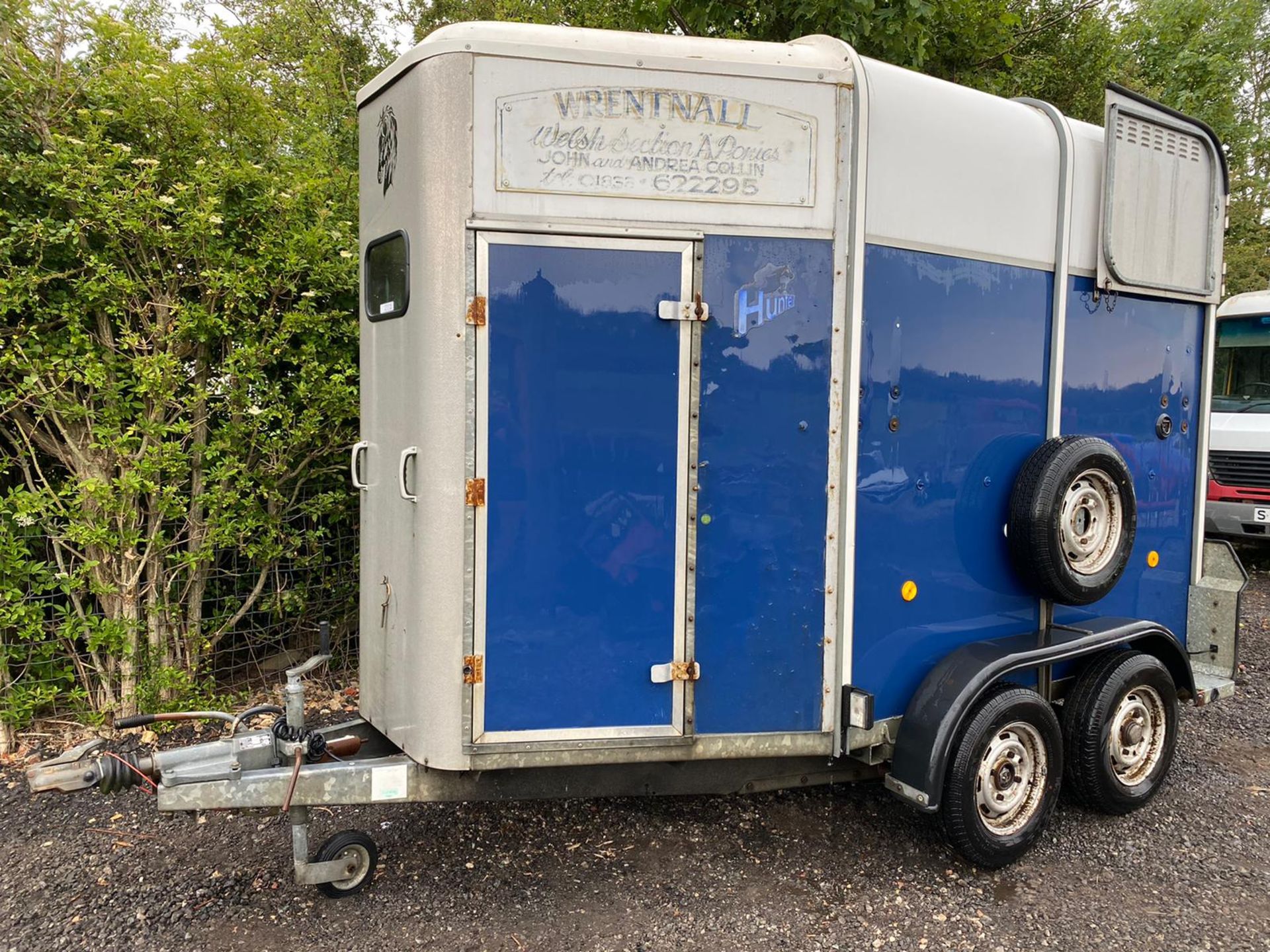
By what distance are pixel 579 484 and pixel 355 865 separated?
1.64m

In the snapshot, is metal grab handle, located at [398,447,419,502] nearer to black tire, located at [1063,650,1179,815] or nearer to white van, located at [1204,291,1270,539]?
black tire, located at [1063,650,1179,815]

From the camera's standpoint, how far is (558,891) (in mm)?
3449

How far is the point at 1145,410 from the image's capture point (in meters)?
4.32

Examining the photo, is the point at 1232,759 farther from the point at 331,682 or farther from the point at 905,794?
the point at 331,682

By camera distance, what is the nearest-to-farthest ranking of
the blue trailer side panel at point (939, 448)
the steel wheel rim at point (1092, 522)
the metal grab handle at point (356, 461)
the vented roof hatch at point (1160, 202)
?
the blue trailer side panel at point (939, 448)
the metal grab handle at point (356, 461)
the steel wheel rim at point (1092, 522)
the vented roof hatch at point (1160, 202)

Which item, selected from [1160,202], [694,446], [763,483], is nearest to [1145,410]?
[1160,202]

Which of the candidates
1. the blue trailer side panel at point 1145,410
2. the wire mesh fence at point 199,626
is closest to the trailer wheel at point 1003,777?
the blue trailer side panel at point 1145,410

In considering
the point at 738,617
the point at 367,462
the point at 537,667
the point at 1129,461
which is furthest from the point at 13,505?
the point at 1129,461

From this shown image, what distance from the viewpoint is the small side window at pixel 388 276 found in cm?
318

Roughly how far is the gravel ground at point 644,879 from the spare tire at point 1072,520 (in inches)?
44.3

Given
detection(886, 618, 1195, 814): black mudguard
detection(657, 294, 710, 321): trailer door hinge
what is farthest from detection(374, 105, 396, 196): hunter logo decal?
detection(886, 618, 1195, 814): black mudguard

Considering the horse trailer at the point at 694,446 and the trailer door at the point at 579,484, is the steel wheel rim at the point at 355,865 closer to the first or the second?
the horse trailer at the point at 694,446

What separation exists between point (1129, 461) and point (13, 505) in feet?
17.2

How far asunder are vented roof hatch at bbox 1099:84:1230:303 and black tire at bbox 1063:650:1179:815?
5.64 ft
